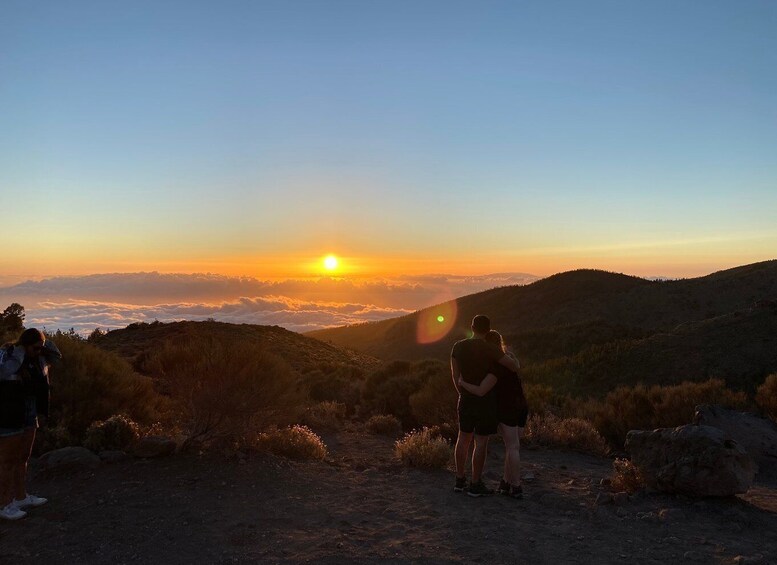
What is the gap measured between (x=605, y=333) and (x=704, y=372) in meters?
18.0

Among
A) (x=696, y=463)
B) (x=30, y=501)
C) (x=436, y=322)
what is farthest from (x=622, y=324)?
(x=30, y=501)

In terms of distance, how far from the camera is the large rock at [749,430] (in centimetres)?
912

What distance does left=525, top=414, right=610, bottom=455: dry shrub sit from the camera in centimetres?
1142

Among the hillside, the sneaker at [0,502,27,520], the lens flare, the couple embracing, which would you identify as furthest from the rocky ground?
the lens flare

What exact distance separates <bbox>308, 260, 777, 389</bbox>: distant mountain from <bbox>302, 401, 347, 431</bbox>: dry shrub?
11.3 meters

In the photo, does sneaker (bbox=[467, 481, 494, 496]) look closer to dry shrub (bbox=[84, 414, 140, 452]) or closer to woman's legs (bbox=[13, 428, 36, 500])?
→ dry shrub (bbox=[84, 414, 140, 452])

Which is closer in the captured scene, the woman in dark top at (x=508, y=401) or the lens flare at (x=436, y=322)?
the woman in dark top at (x=508, y=401)

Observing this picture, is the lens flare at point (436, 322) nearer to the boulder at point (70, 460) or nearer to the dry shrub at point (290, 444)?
the dry shrub at point (290, 444)

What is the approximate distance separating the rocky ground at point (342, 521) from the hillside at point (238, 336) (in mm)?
21638

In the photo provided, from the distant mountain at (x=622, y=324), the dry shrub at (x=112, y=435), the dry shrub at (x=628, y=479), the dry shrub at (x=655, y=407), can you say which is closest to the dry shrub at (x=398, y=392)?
the dry shrub at (x=655, y=407)

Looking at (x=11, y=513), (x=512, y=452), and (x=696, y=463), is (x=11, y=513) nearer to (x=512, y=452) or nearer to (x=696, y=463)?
(x=512, y=452)

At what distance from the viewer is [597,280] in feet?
223

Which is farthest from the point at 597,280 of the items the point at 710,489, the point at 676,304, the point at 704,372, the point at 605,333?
the point at 710,489

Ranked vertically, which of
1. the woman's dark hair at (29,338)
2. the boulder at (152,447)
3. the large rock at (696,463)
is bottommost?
the boulder at (152,447)
